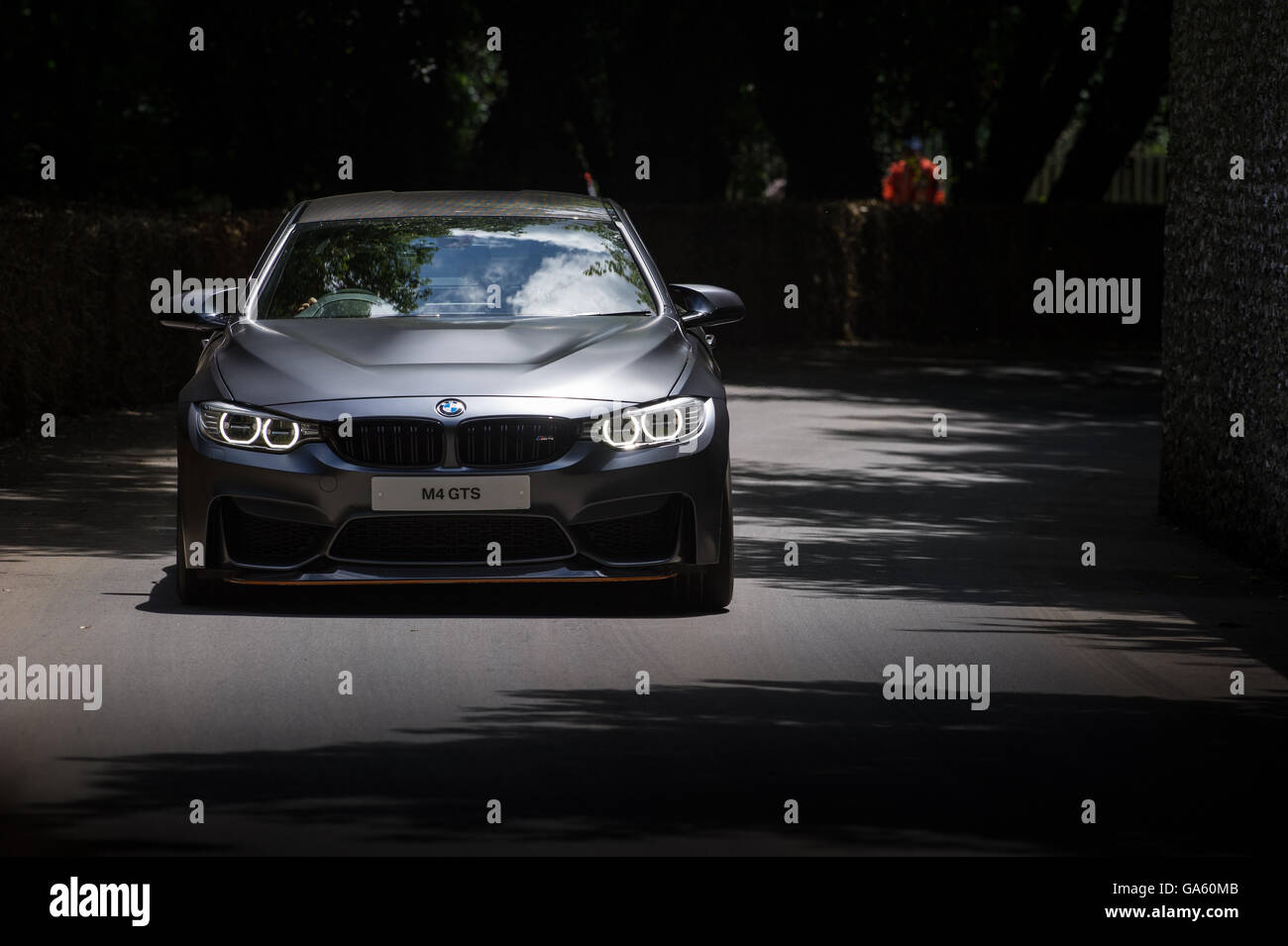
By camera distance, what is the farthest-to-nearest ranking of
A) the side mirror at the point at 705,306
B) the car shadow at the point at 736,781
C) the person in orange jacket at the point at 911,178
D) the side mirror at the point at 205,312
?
the person in orange jacket at the point at 911,178 < the side mirror at the point at 705,306 < the side mirror at the point at 205,312 < the car shadow at the point at 736,781

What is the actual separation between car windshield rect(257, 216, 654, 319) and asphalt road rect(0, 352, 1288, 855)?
1.27 meters

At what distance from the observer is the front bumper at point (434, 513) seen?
28.4 feet

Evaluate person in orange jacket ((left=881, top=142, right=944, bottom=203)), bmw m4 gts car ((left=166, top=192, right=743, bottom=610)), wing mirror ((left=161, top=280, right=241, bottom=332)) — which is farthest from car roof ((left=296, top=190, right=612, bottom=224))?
person in orange jacket ((left=881, top=142, right=944, bottom=203))

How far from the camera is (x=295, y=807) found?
607 centimetres

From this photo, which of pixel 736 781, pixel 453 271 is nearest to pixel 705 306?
pixel 453 271

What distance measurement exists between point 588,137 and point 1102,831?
35934 millimetres

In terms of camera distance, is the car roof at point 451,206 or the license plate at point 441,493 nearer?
the license plate at point 441,493

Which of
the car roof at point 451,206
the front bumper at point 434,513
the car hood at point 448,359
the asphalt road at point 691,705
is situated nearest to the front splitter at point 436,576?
the front bumper at point 434,513

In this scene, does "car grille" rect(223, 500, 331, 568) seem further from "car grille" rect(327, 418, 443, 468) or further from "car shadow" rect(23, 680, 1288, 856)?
"car shadow" rect(23, 680, 1288, 856)

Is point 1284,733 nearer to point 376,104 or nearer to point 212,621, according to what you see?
point 212,621

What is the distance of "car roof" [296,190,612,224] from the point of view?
1061 centimetres

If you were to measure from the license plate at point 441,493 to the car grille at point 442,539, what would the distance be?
0.07 metres

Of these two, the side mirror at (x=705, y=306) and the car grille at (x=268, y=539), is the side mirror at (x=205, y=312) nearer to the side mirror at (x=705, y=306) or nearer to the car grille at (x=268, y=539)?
the car grille at (x=268, y=539)

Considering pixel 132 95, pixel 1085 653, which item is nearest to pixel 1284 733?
pixel 1085 653
